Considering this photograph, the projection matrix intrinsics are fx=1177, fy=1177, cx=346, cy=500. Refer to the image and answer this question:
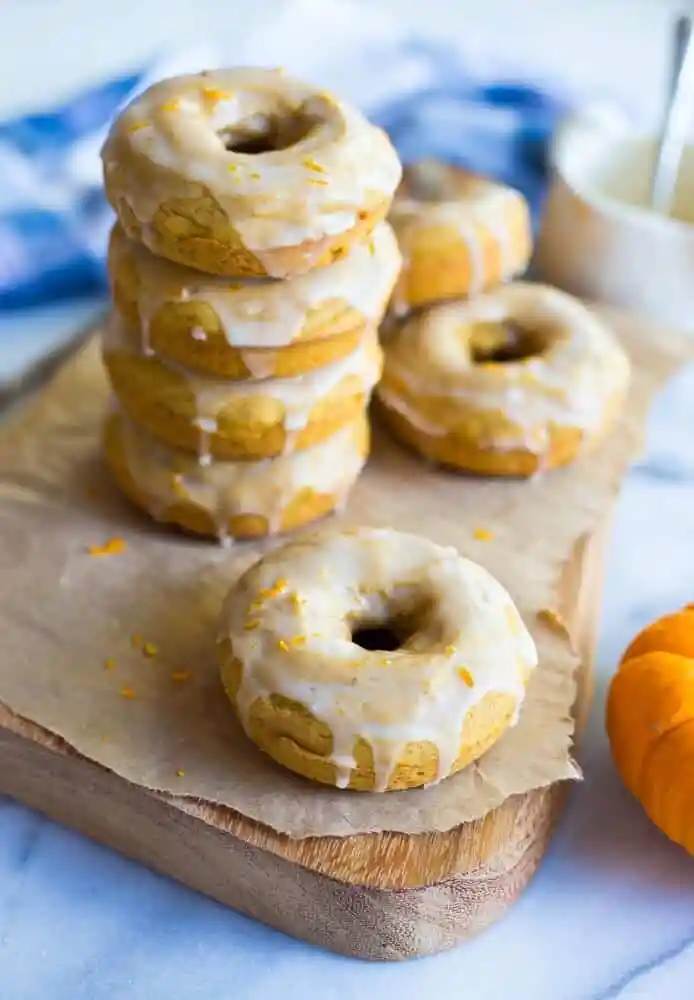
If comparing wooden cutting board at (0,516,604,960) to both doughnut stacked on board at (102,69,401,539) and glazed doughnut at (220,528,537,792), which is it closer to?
glazed doughnut at (220,528,537,792)

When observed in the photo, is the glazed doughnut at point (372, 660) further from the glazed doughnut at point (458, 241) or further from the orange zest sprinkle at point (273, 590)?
the glazed doughnut at point (458, 241)

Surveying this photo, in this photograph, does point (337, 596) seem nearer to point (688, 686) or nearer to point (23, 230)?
point (688, 686)

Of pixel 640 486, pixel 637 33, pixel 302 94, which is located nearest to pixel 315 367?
pixel 302 94

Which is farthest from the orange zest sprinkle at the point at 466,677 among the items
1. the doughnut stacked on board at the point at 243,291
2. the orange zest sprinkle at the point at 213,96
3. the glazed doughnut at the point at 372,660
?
the orange zest sprinkle at the point at 213,96

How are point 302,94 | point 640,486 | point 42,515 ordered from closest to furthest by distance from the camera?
point 302,94
point 42,515
point 640,486

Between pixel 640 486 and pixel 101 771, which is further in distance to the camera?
pixel 640 486

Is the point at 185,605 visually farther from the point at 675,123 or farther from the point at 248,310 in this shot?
the point at 675,123
